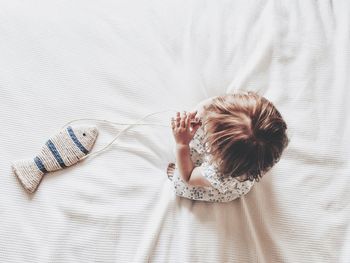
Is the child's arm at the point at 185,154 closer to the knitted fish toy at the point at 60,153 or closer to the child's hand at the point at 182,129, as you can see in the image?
the child's hand at the point at 182,129

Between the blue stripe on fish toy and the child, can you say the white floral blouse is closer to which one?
the child

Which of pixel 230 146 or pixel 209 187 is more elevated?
pixel 230 146

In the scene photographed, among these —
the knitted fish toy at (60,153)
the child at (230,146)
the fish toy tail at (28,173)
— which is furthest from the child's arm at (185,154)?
the fish toy tail at (28,173)

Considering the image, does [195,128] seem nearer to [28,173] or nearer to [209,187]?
[209,187]

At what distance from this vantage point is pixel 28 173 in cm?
92

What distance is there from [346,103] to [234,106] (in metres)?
0.34

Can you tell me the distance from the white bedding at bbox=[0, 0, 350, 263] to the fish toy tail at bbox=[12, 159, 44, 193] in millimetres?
14

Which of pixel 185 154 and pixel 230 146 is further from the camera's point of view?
pixel 185 154

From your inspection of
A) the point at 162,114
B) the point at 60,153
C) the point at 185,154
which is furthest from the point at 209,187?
the point at 60,153

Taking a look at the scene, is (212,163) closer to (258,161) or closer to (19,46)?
(258,161)

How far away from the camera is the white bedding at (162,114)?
904 mm

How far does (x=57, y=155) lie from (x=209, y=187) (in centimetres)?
33

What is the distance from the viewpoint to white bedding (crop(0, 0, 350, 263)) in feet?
2.97

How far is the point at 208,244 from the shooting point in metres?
0.90
